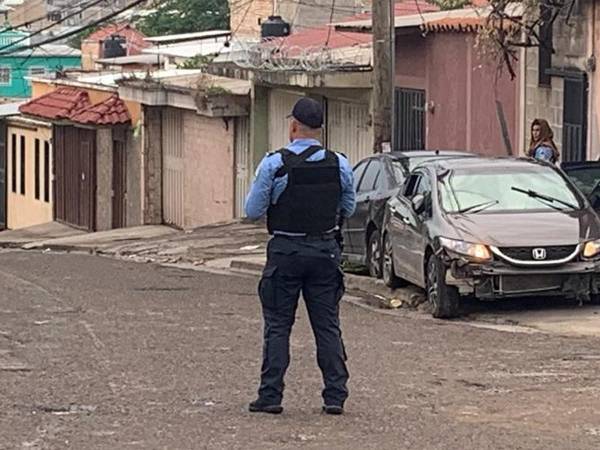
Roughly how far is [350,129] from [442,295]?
14.0 metres

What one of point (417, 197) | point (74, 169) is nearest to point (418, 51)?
point (417, 197)

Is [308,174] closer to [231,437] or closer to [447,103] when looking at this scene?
[231,437]

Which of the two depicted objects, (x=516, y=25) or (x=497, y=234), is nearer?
(x=497, y=234)

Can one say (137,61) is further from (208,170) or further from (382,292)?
(382,292)

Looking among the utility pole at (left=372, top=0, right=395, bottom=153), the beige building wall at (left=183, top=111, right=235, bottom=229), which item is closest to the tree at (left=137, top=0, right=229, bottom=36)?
the beige building wall at (left=183, top=111, right=235, bottom=229)

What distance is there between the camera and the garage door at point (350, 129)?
1073 inches

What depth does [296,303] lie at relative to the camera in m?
8.84

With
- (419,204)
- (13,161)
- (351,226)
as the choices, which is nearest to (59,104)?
(13,161)

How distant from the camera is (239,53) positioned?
3109 cm

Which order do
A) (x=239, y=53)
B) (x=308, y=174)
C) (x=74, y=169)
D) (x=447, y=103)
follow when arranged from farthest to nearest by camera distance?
(x=74, y=169) < (x=239, y=53) < (x=447, y=103) < (x=308, y=174)

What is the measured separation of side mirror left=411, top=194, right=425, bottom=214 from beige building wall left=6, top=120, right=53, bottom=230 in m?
26.4

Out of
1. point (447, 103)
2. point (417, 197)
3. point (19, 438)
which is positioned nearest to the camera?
point (19, 438)

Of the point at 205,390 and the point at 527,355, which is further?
the point at 527,355

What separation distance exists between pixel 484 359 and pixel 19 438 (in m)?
4.39
